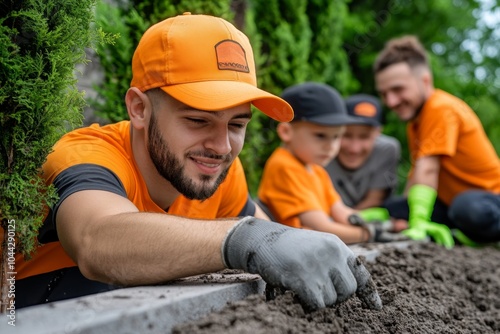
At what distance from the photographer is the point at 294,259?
1.69m

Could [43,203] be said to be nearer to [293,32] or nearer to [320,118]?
[320,118]

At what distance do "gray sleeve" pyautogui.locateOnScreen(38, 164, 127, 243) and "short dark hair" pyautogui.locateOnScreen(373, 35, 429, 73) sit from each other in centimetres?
433

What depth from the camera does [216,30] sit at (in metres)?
2.20

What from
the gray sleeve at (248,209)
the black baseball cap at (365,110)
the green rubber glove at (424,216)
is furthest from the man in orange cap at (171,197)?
the black baseball cap at (365,110)

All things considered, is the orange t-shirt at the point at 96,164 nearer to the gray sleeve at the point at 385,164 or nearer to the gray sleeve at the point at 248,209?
the gray sleeve at the point at 248,209

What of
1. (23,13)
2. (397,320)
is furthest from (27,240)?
(397,320)

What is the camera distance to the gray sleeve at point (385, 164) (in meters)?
5.85

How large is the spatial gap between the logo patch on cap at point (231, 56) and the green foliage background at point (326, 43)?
3.07 ft

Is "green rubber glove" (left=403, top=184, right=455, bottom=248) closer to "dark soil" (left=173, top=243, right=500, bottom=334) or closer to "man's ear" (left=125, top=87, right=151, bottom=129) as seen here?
"dark soil" (left=173, top=243, right=500, bottom=334)

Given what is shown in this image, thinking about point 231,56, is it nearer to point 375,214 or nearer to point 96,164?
point 96,164

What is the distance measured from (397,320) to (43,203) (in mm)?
1283

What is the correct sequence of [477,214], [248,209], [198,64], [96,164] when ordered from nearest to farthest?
[96,164], [198,64], [248,209], [477,214]

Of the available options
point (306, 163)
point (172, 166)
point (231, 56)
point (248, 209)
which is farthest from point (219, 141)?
point (306, 163)

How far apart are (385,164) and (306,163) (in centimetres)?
181
